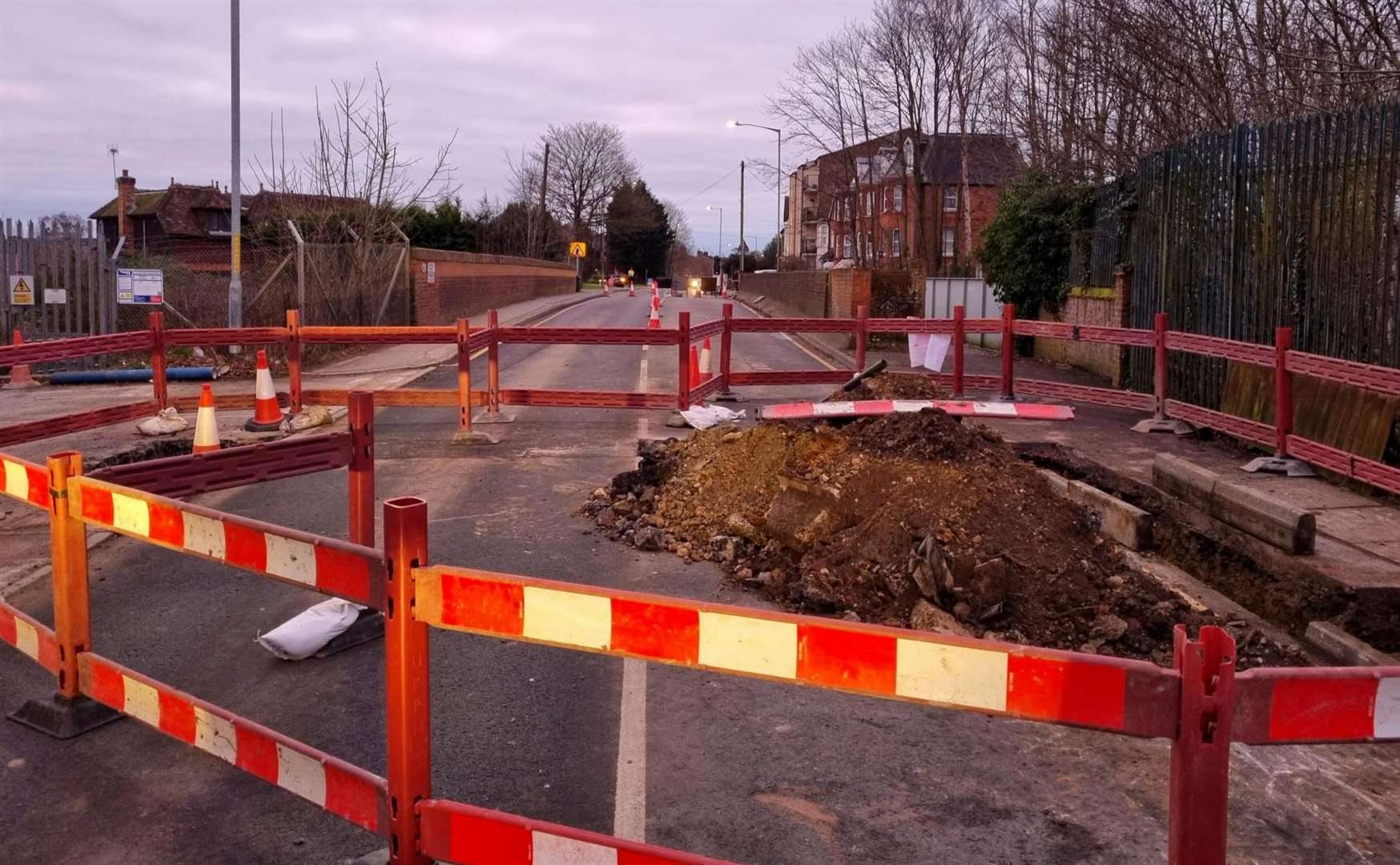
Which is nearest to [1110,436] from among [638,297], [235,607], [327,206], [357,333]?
[357,333]

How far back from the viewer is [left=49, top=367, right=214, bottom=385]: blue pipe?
17406 mm

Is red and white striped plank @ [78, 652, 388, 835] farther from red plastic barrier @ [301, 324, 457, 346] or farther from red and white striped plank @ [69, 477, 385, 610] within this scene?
red plastic barrier @ [301, 324, 457, 346]

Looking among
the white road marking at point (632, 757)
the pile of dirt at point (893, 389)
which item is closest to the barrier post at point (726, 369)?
the pile of dirt at point (893, 389)

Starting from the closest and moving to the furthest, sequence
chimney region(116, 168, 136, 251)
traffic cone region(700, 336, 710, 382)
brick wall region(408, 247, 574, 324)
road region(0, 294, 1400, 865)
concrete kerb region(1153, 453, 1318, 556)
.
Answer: road region(0, 294, 1400, 865), concrete kerb region(1153, 453, 1318, 556), traffic cone region(700, 336, 710, 382), brick wall region(408, 247, 574, 324), chimney region(116, 168, 136, 251)

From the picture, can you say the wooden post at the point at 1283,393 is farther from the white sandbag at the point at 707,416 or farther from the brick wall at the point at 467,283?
the brick wall at the point at 467,283

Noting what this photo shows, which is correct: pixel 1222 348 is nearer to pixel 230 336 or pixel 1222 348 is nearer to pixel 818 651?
pixel 818 651

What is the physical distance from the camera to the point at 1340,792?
4477mm

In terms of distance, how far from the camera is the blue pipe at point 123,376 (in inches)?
685

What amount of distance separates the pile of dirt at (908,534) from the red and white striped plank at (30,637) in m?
3.81

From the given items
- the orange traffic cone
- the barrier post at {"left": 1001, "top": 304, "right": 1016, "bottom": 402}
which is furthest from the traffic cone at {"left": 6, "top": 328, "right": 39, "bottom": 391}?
the barrier post at {"left": 1001, "top": 304, "right": 1016, "bottom": 402}

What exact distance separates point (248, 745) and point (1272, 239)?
11853 mm

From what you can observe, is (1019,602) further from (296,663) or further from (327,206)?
(327,206)

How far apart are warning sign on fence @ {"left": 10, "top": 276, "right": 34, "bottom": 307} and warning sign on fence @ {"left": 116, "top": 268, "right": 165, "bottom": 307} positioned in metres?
1.32

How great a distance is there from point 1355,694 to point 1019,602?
3837 mm
